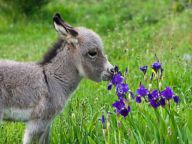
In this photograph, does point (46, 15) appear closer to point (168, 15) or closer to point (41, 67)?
point (168, 15)

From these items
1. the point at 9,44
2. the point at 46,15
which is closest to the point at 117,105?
the point at 9,44

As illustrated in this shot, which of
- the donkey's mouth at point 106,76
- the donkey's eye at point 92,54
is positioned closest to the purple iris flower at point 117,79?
the donkey's mouth at point 106,76

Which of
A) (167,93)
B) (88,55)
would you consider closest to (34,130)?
(88,55)

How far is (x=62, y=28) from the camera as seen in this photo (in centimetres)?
625

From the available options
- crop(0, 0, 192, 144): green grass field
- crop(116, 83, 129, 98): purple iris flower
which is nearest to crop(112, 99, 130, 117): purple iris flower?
crop(116, 83, 129, 98): purple iris flower

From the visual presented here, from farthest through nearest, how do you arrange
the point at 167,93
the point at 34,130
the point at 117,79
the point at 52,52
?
the point at 52,52, the point at 34,130, the point at 117,79, the point at 167,93

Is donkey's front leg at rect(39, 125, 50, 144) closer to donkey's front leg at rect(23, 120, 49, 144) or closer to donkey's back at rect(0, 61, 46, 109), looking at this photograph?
donkey's front leg at rect(23, 120, 49, 144)

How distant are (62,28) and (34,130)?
1.19m

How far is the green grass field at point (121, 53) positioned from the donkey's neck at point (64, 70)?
1.37 feet

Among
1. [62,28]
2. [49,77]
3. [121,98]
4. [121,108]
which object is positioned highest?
[62,28]

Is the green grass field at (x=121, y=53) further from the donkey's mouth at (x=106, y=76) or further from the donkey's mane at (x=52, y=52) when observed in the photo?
the donkey's mane at (x=52, y=52)

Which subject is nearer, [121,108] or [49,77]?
[121,108]

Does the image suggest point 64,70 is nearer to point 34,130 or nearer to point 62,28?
point 62,28

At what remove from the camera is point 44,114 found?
605cm
